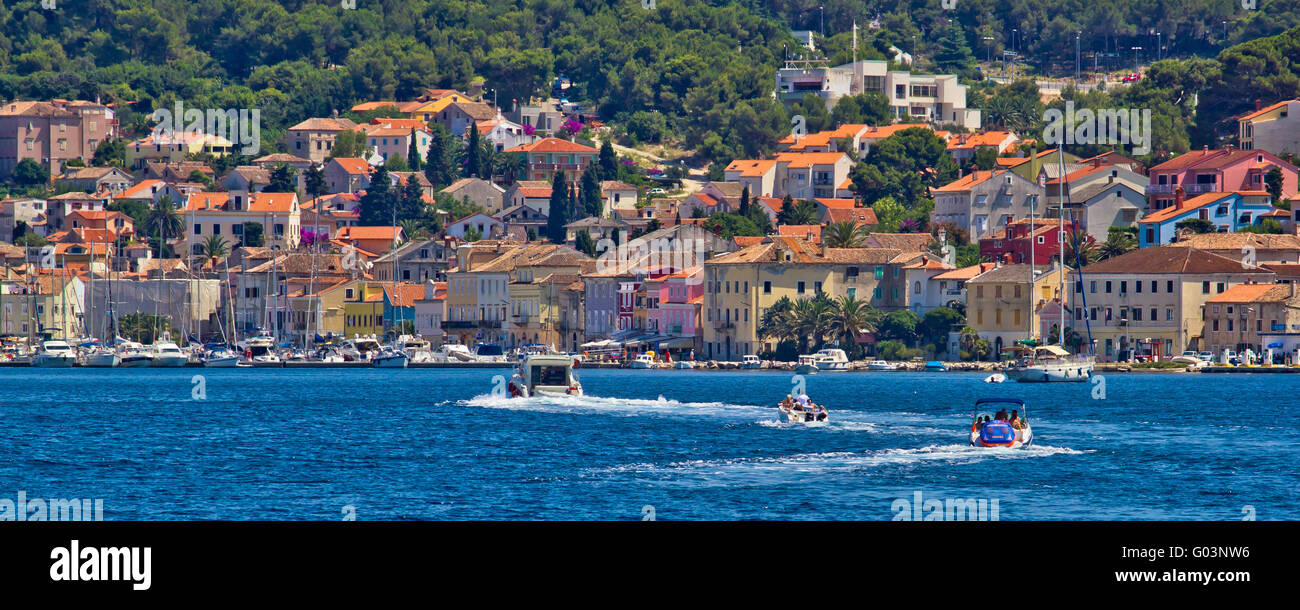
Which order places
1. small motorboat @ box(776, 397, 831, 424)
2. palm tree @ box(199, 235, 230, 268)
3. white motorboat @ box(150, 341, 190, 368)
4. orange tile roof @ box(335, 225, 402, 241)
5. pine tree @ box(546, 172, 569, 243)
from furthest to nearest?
orange tile roof @ box(335, 225, 402, 241) < palm tree @ box(199, 235, 230, 268) < pine tree @ box(546, 172, 569, 243) < white motorboat @ box(150, 341, 190, 368) < small motorboat @ box(776, 397, 831, 424)

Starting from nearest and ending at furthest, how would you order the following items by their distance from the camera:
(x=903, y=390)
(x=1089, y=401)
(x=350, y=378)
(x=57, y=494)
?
(x=57, y=494), (x=1089, y=401), (x=903, y=390), (x=350, y=378)

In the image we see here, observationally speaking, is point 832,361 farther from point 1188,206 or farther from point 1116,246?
point 1188,206

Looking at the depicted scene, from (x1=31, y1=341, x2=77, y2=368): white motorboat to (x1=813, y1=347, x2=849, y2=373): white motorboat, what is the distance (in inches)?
2339

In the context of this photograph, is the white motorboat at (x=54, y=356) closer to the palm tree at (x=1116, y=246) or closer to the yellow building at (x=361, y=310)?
the yellow building at (x=361, y=310)

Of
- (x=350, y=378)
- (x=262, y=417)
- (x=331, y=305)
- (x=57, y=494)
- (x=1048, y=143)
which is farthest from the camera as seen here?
(x=1048, y=143)

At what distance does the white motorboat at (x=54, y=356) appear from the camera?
146750mm

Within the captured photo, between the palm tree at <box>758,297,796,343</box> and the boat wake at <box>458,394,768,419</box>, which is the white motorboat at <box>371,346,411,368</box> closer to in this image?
the palm tree at <box>758,297,796,343</box>

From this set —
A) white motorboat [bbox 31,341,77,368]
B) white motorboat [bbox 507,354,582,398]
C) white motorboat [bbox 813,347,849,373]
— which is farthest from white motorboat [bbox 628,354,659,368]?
white motorboat [bbox 507,354,582,398]

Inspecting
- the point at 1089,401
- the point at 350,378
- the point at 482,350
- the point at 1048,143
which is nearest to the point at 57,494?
the point at 1089,401

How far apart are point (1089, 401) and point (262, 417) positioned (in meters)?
35.4

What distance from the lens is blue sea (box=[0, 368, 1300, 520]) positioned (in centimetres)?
3897
